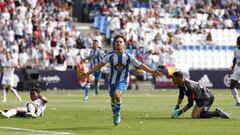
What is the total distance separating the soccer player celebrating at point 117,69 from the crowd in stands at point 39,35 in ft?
79.1

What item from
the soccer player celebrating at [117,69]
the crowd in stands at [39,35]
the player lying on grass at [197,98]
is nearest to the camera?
the soccer player celebrating at [117,69]

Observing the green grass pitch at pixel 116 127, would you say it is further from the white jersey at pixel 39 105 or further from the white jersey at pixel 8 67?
the white jersey at pixel 8 67

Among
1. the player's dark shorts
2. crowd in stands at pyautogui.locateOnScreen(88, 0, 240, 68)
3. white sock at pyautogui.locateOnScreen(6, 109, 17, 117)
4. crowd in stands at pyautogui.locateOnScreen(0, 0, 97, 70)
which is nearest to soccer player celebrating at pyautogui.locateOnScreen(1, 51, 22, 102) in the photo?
crowd in stands at pyautogui.locateOnScreen(0, 0, 97, 70)

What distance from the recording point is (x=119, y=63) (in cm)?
2092

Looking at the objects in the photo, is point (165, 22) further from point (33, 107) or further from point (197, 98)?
point (33, 107)

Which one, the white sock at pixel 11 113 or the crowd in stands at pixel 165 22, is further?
the crowd in stands at pixel 165 22

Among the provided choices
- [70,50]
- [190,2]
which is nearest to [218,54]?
[190,2]

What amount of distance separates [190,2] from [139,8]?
4.42m

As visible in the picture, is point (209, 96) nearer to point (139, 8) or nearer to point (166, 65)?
point (166, 65)

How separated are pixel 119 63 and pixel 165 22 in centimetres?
3313

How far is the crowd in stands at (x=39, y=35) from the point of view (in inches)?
1820

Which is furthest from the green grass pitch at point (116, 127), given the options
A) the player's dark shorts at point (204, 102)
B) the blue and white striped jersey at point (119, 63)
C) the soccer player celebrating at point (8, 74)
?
the soccer player celebrating at point (8, 74)

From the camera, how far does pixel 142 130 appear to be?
19.4m

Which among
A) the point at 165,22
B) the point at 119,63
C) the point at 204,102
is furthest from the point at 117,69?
the point at 165,22
